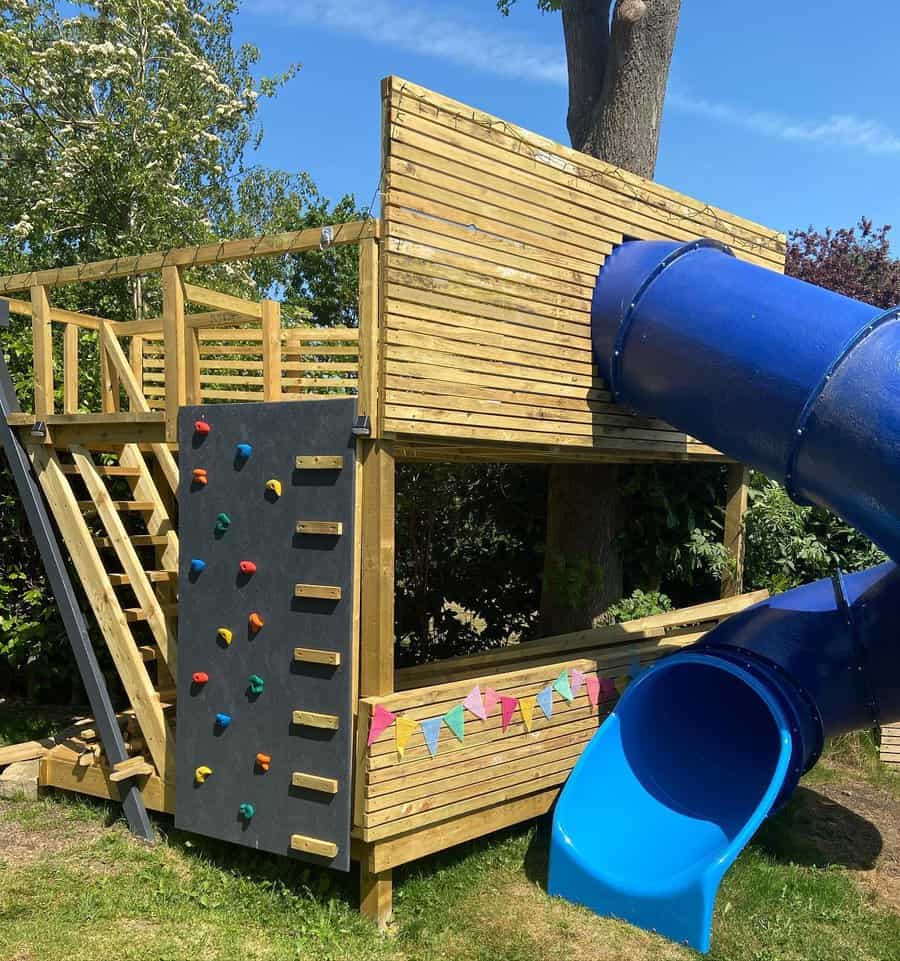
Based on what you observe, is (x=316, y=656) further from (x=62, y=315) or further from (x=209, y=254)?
(x=62, y=315)

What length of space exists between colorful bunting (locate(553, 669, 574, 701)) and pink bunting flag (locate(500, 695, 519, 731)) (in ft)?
1.47

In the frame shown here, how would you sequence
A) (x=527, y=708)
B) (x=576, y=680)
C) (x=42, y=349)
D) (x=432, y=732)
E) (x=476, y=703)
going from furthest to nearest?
(x=42, y=349), (x=576, y=680), (x=527, y=708), (x=476, y=703), (x=432, y=732)

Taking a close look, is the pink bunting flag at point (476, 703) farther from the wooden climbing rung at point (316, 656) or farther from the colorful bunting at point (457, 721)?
the wooden climbing rung at point (316, 656)

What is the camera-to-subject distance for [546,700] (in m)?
6.07

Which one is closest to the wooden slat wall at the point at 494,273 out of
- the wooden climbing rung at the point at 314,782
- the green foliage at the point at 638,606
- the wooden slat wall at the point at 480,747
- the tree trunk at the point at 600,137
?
the wooden slat wall at the point at 480,747

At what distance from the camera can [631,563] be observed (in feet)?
31.0

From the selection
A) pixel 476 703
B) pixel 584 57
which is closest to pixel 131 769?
pixel 476 703

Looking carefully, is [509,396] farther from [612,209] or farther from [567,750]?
[567,750]

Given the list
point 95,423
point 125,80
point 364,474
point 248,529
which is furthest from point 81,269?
point 125,80

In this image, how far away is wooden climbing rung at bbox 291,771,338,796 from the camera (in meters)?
5.04

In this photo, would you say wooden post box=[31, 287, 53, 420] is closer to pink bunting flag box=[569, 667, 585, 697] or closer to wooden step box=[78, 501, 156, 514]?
wooden step box=[78, 501, 156, 514]

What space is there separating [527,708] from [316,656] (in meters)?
1.57

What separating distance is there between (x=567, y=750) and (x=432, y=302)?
320 cm

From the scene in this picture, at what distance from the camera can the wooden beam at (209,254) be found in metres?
5.20
